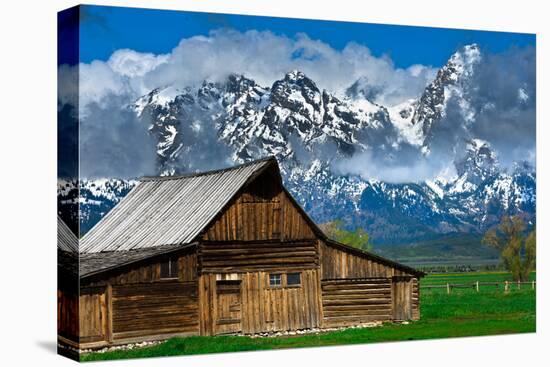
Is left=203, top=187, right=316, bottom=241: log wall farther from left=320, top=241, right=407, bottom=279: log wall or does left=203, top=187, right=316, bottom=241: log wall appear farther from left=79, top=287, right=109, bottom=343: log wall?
left=79, top=287, right=109, bottom=343: log wall

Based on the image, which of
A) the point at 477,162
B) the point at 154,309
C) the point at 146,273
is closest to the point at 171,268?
the point at 146,273

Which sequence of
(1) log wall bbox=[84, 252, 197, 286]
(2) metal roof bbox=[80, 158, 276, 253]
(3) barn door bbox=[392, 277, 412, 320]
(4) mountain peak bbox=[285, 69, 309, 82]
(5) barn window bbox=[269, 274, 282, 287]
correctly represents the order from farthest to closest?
(3) barn door bbox=[392, 277, 412, 320]
(4) mountain peak bbox=[285, 69, 309, 82]
(5) barn window bbox=[269, 274, 282, 287]
(2) metal roof bbox=[80, 158, 276, 253]
(1) log wall bbox=[84, 252, 197, 286]

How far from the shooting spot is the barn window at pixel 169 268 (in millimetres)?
34312

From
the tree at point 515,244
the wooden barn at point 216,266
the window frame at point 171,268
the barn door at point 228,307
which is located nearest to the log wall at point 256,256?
the wooden barn at point 216,266

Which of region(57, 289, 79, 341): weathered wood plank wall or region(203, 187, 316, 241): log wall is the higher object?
region(203, 187, 316, 241): log wall

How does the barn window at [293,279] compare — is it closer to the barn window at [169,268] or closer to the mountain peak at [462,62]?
the barn window at [169,268]

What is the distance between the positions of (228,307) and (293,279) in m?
2.11

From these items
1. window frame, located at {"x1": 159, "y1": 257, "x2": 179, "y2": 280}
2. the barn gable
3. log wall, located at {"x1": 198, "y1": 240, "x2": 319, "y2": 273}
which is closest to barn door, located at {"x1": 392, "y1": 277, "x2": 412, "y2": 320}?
log wall, located at {"x1": 198, "y1": 240, "x2": 319, "y2": 273}

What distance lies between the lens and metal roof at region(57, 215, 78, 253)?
33281 millimetres

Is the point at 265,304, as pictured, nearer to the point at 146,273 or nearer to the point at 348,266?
the point at 348,266

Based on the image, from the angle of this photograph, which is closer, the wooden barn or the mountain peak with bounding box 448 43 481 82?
the wooden barn

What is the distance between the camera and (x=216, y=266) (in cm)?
3516

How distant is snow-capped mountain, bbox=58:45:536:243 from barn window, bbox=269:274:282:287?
1.80 metres

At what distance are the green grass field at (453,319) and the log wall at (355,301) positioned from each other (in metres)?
0.37
